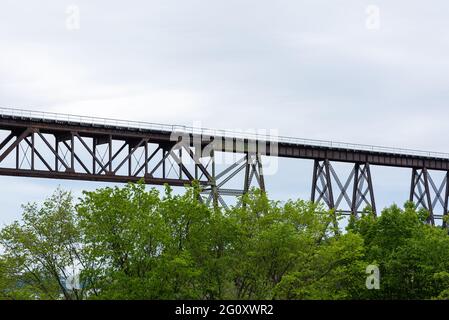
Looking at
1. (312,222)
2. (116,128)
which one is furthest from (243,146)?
(312,222)

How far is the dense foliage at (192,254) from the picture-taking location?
40.9 meters

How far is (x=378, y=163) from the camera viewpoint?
70812mm

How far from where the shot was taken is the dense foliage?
1612 inches

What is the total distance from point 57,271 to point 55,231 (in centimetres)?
216

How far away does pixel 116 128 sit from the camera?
5972cm

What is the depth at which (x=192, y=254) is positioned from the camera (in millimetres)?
42469

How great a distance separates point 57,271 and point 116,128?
59.7 feet

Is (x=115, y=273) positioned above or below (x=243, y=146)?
below

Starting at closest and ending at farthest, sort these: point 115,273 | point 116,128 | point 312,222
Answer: point 115,273
point 312,222
point 116,128
